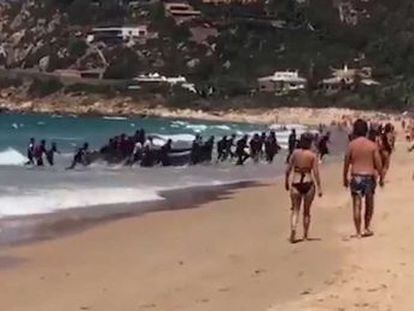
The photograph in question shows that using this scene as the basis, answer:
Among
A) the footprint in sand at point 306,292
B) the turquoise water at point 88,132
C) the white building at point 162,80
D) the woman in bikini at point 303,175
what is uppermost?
the white building at point 162,80

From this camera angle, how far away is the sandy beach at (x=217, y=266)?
31.8ft

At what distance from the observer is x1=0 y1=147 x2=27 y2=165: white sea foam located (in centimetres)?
3466

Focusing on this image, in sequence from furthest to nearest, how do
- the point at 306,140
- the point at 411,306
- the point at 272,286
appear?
the point at 306,140
the point at 272,286
the point at 411,306

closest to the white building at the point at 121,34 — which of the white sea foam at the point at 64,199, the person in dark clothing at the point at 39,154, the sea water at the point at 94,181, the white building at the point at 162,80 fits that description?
the white building at the point at 162,80

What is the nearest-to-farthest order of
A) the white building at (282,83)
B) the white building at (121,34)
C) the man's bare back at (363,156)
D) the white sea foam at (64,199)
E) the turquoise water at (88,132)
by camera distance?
the man's bare back at (363,156), the white sea foam at (64,199), the turquoise water at (88,132), the white building at (282,83), the white building at (121,34)

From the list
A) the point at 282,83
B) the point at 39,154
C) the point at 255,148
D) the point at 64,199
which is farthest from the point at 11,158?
the point at 282,83

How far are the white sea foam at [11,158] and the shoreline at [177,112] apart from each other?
5039 centimetres

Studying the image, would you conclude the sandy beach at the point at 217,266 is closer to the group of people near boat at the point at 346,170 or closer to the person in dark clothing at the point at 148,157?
the group of people near boat at the point at 346,170

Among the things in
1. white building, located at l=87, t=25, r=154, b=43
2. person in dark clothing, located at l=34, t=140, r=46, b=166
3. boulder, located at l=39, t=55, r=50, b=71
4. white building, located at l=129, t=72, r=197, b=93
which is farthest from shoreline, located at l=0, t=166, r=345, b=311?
boulder, located at l=39, t=55, r=50, b=71

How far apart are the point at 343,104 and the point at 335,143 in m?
60.4

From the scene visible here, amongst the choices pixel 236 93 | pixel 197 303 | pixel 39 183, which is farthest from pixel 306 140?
pixel 236 93

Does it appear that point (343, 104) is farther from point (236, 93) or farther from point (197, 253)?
point (197, 253)

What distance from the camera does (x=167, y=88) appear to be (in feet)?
406

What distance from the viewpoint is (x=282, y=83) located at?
397 feet
